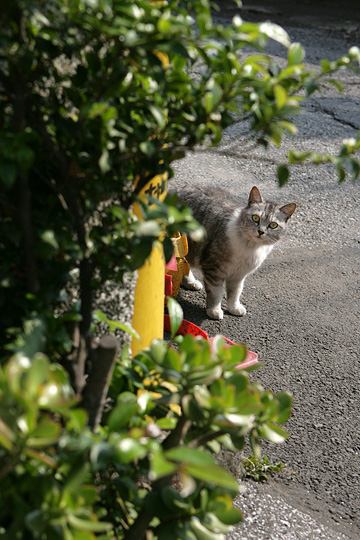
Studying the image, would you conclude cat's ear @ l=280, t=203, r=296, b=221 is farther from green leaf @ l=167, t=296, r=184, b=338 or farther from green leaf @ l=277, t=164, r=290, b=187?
green leaf @ l=277, t=164, r=290, b=187

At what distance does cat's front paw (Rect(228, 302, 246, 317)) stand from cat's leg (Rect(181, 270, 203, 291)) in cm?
32

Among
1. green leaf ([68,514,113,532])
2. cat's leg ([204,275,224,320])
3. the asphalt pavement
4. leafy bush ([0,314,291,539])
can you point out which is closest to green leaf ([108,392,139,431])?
leafy bush ([0,314,291,539])

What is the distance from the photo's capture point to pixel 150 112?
4.89 feet

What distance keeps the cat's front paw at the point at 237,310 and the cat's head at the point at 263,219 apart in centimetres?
38

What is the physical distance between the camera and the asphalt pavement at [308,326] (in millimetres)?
2584

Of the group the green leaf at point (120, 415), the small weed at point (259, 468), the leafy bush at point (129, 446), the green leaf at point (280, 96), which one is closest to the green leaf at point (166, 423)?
the leafy bush at point (129, 446)

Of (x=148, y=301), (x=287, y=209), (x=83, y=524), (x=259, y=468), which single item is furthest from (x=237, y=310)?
(x=83, y=524)

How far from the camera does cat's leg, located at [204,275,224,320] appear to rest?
153 inches

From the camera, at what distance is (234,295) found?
3979 millimetres

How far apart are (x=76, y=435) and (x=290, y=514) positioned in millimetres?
1510

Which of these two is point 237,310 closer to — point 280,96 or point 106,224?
point 106,224

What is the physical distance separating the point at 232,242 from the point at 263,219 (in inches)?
9.5

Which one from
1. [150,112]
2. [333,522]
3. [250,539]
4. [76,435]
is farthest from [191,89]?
[333,522]

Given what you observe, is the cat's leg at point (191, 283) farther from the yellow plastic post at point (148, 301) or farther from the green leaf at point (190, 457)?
the green leaf at point (190, 457)
